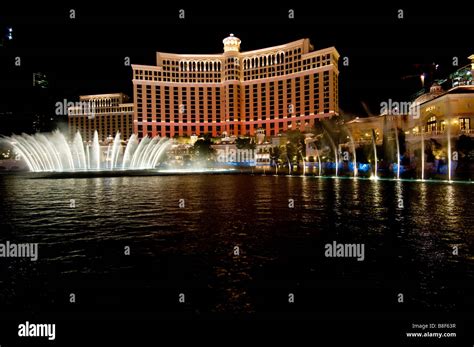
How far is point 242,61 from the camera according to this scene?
153 m

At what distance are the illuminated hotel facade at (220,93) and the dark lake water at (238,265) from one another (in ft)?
420

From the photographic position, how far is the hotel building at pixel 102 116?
177375 mm

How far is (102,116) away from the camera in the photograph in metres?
184

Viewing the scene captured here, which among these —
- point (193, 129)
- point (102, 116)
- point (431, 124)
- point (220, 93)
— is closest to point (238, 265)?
point (431, 124)

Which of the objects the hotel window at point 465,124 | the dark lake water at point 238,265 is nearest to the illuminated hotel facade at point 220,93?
the hotel window at point 465,124

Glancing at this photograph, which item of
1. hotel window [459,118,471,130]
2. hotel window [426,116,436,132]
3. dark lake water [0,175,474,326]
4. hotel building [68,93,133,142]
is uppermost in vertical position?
hotel building [68,93,133,142]

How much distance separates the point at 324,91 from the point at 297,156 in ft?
172

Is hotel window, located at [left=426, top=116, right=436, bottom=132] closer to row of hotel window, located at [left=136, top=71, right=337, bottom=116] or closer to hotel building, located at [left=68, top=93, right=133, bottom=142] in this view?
row of hotel window, located at [left=136, top=71, right=337, bottom=116]

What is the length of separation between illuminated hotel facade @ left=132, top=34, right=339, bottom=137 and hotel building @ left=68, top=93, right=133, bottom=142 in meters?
28.7

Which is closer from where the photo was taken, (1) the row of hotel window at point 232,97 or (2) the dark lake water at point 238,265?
(2) the dark lake water at point 238,265

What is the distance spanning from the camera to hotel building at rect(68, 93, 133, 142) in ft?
582

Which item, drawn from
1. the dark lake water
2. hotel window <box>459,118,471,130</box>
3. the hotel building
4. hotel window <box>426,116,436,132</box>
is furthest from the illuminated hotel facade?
the dark lake water

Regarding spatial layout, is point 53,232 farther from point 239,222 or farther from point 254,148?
point 254,148

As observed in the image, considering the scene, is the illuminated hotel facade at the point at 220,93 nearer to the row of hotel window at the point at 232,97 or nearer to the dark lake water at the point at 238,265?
the row of hotel window at the point at 232,97
